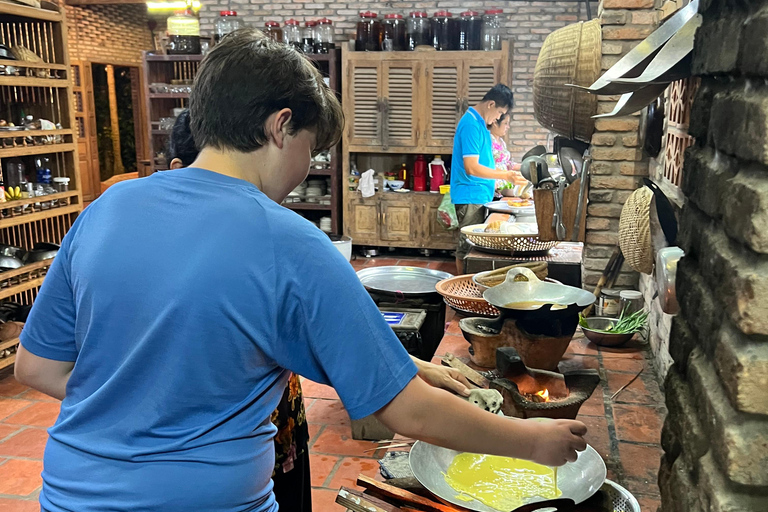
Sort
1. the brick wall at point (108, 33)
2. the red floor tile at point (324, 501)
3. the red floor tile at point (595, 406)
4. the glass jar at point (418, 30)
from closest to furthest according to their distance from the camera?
the red floor tile at point (595, 406), the red floor tile at point (324, 501), the glass jar at point (418, 30), the brick wall at point (108, 33)

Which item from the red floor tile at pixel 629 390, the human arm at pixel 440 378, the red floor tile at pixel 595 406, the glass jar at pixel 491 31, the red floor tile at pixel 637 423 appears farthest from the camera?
the glass jar at pixel 491 31

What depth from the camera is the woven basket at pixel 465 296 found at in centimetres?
294

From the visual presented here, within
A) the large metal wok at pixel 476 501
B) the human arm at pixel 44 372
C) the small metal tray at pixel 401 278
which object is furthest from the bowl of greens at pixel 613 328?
the human arm at pixel 44 372

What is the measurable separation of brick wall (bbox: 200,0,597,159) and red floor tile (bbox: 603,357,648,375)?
6.43 metres

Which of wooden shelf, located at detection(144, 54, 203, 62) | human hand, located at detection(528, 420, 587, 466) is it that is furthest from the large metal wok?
wooden shelf, located at detection(144, 54, 203, 62)

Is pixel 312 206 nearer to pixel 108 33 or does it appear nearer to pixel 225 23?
pixel 225 23

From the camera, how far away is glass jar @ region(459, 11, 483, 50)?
286 inches

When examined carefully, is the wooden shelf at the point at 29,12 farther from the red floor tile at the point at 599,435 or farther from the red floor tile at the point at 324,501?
the red floor tile at the point at 599,435

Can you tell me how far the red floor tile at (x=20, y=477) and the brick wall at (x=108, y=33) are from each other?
9.13m

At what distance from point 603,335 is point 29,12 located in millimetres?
4090

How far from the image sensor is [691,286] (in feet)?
4.02

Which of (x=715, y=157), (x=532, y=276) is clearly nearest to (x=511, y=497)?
(x=715, y=157)

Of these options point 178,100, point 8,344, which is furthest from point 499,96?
point 178,100

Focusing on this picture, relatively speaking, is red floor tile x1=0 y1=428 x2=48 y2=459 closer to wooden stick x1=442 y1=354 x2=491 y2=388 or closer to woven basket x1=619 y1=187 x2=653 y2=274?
wooden stick x1=442 y1=354 x2=491 y2=388
